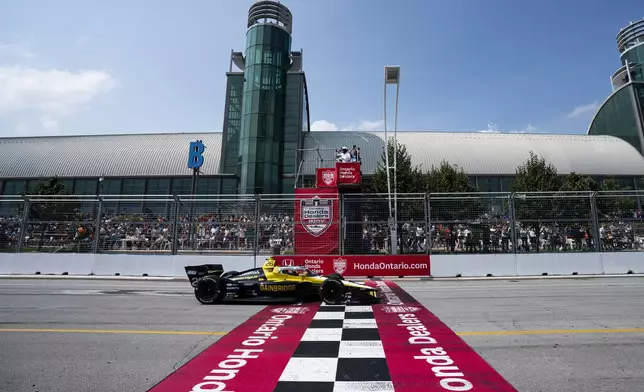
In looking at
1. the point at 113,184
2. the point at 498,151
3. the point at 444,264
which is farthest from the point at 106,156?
the point at 498,151

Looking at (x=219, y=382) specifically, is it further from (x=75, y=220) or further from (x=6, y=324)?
(x=75, y=220)

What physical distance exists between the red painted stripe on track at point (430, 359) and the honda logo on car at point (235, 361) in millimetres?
1579

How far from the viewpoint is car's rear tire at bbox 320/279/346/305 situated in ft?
25.8

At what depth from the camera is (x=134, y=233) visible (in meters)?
15.4

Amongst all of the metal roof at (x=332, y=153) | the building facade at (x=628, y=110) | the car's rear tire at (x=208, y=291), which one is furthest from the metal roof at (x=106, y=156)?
the building facade at (x=628, y=110)

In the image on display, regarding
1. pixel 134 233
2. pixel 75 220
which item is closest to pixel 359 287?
pixel 134 233

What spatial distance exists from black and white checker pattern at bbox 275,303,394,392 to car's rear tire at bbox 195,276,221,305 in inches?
123

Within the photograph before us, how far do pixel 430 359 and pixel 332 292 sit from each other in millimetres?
4087

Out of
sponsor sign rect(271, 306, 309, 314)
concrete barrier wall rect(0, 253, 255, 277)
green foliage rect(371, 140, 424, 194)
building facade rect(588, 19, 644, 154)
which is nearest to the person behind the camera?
sponsor sign rect(271, 306, 309, 314)

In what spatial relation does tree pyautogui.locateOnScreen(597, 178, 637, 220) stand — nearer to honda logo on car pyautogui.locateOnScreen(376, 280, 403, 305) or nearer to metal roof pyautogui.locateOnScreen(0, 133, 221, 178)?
honda logo on car pyautogui.locateOnScreen(376, 280, 403, 305)

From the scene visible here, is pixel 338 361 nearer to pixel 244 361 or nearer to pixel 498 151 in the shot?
pixel 244 361

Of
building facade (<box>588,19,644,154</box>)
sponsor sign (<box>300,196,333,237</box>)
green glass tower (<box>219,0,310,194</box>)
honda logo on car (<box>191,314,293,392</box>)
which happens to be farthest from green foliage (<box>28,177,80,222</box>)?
building facade (<box>588,19,644,154</box>)

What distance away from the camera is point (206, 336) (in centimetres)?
512

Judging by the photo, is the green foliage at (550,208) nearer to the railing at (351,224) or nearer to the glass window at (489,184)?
the railing at (351,224)
